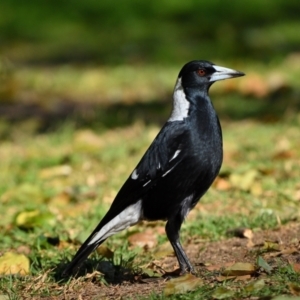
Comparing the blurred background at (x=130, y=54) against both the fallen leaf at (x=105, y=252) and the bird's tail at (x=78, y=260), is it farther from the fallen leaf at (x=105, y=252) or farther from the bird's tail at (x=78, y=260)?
the bird's tail at (x=78, y=260)

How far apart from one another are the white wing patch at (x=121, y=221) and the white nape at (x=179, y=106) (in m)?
0.50

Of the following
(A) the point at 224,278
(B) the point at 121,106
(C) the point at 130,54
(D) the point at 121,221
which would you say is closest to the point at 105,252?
(D) the point at 121,221

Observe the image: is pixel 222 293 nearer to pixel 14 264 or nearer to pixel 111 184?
pixel 14 264

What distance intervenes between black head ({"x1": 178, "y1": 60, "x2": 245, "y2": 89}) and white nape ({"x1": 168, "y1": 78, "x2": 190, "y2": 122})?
5 centimetres

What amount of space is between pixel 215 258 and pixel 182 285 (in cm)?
101

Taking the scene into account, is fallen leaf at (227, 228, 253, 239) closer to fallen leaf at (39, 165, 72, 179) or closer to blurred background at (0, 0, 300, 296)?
blurred background at (0, 0, 300, 296)

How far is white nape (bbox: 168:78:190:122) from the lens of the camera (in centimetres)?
466

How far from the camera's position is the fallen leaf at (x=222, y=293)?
3.67 m

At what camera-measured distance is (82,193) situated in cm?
643

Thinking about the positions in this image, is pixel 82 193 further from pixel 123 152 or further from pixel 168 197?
pixel 168 197

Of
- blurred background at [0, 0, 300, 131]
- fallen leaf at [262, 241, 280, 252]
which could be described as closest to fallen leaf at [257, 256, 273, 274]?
fallen leaf at [262, 241, 280, 252]

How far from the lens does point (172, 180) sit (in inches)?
175

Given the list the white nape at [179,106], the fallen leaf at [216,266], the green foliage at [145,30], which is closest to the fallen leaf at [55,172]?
the white nape at [179,106]

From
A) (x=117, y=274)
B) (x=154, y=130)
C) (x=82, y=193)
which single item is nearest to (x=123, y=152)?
(x=154, y=130)
